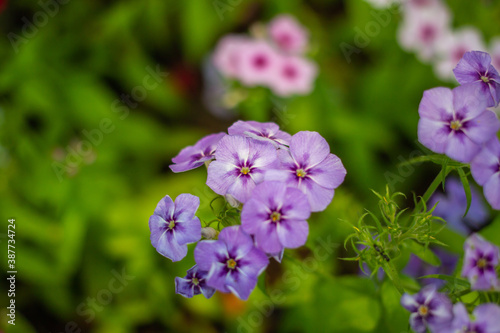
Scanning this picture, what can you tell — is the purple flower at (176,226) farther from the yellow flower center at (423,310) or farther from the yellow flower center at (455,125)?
the yellow flower center at (455,125)

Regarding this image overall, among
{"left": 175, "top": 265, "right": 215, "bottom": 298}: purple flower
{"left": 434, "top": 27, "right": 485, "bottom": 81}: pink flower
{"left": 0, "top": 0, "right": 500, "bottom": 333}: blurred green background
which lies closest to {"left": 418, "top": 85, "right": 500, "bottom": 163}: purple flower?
{"left": 175, "top": 265, "right": 215, "bottom": 298}: purple flower

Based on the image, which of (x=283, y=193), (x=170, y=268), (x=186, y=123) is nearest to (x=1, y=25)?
(x=186, y=123)

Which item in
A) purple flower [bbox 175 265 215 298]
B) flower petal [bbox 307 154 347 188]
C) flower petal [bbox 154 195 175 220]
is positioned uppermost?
flower petal [bbox 154 195 175 220]

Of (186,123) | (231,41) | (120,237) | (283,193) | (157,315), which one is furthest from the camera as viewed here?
(186,123)

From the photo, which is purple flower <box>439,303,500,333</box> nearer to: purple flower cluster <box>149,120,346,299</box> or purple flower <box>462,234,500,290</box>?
purple flower <box>462,234,500,290</box>

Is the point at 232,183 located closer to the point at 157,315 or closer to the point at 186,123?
the point at 157,315

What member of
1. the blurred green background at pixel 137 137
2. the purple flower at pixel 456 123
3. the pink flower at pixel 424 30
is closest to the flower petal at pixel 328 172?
the purple flower at pixel 456 123
